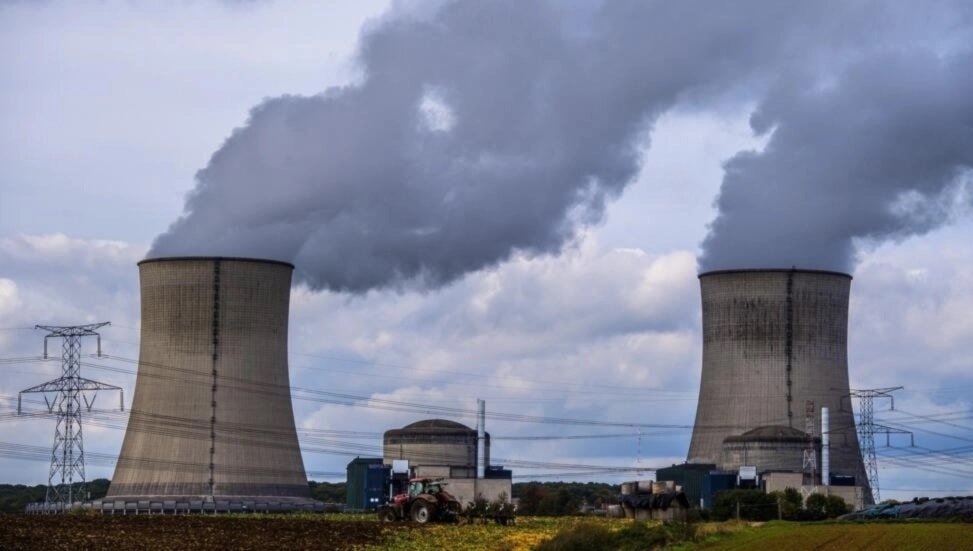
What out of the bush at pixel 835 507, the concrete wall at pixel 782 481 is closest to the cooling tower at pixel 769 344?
the concrete wall at pixel 782 481

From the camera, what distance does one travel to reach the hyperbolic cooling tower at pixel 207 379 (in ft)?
157

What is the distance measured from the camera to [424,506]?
35656 mm

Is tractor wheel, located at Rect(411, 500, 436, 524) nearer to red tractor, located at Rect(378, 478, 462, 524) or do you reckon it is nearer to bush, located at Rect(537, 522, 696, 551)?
red tractor, located at Rect(378, 478, 462, 524)

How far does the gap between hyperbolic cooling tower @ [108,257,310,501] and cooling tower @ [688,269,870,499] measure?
14782 mm

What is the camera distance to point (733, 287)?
177ft

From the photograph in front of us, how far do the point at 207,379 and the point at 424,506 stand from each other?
47.5 feet

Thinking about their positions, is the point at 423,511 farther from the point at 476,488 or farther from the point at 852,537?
the point at 476,488

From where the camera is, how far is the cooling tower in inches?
2099

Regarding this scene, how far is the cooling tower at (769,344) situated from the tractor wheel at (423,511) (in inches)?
791

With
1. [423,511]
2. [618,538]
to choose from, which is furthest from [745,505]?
[618,538]

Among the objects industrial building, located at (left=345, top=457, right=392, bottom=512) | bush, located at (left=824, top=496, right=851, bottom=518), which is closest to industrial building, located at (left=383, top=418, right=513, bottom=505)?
industrial building, located at (left=345, top=457, right=392, bottom=512)

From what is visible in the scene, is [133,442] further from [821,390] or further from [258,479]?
[821,390]

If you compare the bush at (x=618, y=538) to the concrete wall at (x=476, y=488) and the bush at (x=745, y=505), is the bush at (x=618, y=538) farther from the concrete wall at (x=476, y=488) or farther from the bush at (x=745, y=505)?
the concrete wall at (x=476, y=488)

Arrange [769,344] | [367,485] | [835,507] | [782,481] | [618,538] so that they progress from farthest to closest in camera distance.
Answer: [367,485] → [782,481] → [769,344] → [835,507] → [618,538]
